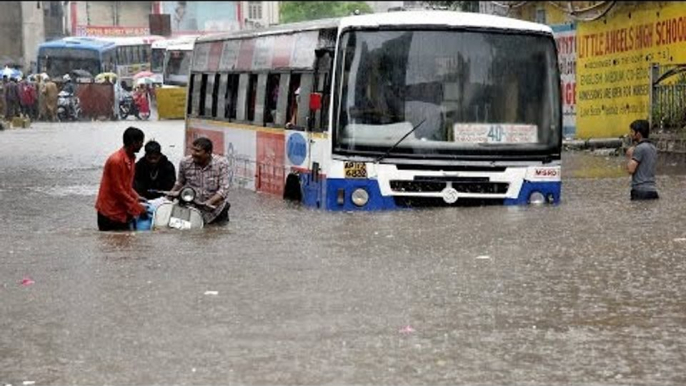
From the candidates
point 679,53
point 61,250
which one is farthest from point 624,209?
point 679,53

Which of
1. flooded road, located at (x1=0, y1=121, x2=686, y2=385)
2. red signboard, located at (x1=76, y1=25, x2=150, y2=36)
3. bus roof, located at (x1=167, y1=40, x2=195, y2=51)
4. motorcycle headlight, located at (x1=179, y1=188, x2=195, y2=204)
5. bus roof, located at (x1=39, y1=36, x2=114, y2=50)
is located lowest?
flooded road, located at (x1=0, y1=121, x2=686, y2=385)

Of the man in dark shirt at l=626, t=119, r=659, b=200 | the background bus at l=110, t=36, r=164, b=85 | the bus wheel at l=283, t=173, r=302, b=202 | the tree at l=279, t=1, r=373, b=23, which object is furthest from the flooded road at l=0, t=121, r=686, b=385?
the tree at l=279, t=1, r=373, b=23

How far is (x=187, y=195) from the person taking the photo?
15711 millimetres

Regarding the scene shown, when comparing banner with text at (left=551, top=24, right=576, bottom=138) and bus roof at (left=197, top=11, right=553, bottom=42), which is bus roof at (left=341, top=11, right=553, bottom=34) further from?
banner with text at (left=551, top=24, right=576, bottom=138)

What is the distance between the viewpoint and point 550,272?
38.7ft

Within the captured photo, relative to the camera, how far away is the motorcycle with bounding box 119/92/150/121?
57812 millimetres

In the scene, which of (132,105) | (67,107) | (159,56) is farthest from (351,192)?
(159,56)

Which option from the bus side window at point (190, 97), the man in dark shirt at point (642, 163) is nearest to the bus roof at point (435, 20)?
the man in dark shirt at point (642, 163)

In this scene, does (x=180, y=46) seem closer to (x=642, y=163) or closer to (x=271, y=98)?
(x=271, y=98)

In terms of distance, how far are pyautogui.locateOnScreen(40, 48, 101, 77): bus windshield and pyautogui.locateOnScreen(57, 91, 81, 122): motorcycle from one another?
509cm

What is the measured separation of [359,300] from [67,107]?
154 ft

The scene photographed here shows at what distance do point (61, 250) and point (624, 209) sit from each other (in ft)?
22.5

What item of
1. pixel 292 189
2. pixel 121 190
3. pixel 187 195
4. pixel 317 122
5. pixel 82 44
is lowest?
pixel 292 189

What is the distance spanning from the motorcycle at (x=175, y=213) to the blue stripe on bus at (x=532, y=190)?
3908 millimetres
